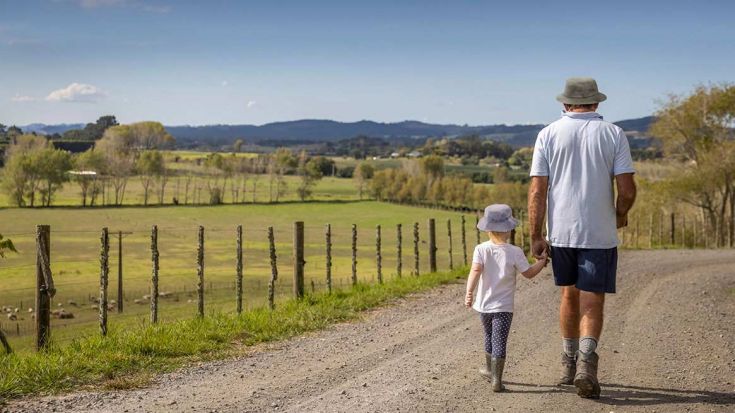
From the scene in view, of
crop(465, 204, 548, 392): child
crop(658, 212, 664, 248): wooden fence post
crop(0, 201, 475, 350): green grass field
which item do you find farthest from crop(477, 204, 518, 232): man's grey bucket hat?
crop(658, 212, 664, 248): wooden fence post

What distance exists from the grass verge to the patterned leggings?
11.9 feet

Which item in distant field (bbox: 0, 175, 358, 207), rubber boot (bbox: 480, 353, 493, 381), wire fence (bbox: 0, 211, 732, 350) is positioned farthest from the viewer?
distant field (bbox: 0, 175, 358, 207)

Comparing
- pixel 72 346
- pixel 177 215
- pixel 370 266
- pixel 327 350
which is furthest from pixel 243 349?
pixel 177 215

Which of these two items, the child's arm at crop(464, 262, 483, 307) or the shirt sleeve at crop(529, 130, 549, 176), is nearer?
the shirt sleeve at crop(529, 130, 549, 176)

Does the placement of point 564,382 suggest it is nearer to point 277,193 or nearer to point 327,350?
point 327,350

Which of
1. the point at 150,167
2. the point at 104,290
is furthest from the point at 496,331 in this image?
the point at 150,167

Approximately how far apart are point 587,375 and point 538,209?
4.85 ft

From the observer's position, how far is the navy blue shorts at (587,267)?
21.7ft

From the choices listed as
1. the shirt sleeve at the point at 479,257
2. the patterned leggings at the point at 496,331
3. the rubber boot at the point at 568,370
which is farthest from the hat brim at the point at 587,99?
the rubber boot at the point at 568,370

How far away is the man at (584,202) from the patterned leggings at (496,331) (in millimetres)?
665

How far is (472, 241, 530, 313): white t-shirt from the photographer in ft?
23.7

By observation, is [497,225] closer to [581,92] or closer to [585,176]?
[585,176]

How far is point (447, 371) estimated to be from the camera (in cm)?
805

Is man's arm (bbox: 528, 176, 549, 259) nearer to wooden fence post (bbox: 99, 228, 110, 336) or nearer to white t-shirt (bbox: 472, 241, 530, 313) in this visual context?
white t-shirt (bbox: 472, 241, 530, 313)
